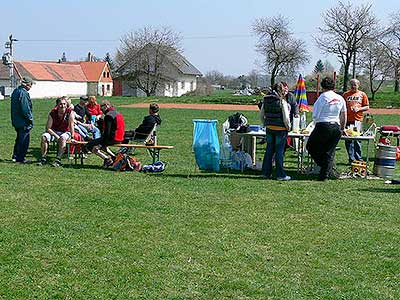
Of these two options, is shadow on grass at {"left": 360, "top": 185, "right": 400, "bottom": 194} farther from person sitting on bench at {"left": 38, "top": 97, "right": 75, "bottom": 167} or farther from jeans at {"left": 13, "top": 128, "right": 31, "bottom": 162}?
jeans at {"left": 13, "top": 128, "right": 31, "bottom": 162}

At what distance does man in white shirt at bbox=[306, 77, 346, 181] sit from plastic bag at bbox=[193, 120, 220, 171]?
5.36 ft

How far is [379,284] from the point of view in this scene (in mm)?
4945

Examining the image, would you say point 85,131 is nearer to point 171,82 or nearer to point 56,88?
point 171,82

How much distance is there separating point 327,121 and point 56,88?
74.2m

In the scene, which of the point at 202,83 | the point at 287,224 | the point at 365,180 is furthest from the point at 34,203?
the point at 202,83

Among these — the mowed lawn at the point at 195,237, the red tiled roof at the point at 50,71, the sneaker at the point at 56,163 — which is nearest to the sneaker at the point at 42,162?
the sneaker at the point at 56,163

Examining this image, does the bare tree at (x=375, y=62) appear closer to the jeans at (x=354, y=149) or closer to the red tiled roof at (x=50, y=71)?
the red tiled roof at (x=50, y=71)

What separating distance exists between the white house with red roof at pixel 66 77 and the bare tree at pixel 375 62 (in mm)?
35322

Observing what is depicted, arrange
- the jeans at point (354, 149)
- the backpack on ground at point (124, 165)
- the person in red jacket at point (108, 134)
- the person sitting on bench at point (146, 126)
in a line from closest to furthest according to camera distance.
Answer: the backpack on ground at point (124, 165) → the person in red jacket at point (108, 134) → the jeans at point (354, 149) → the person sitting on bench at point (146, 126)

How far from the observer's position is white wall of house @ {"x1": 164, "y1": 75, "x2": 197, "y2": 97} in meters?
79.2

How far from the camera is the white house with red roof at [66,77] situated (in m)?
77.4

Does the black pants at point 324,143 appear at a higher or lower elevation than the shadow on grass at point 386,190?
higher

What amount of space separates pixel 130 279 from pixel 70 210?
2653mm

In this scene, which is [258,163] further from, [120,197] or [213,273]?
[213,273]
